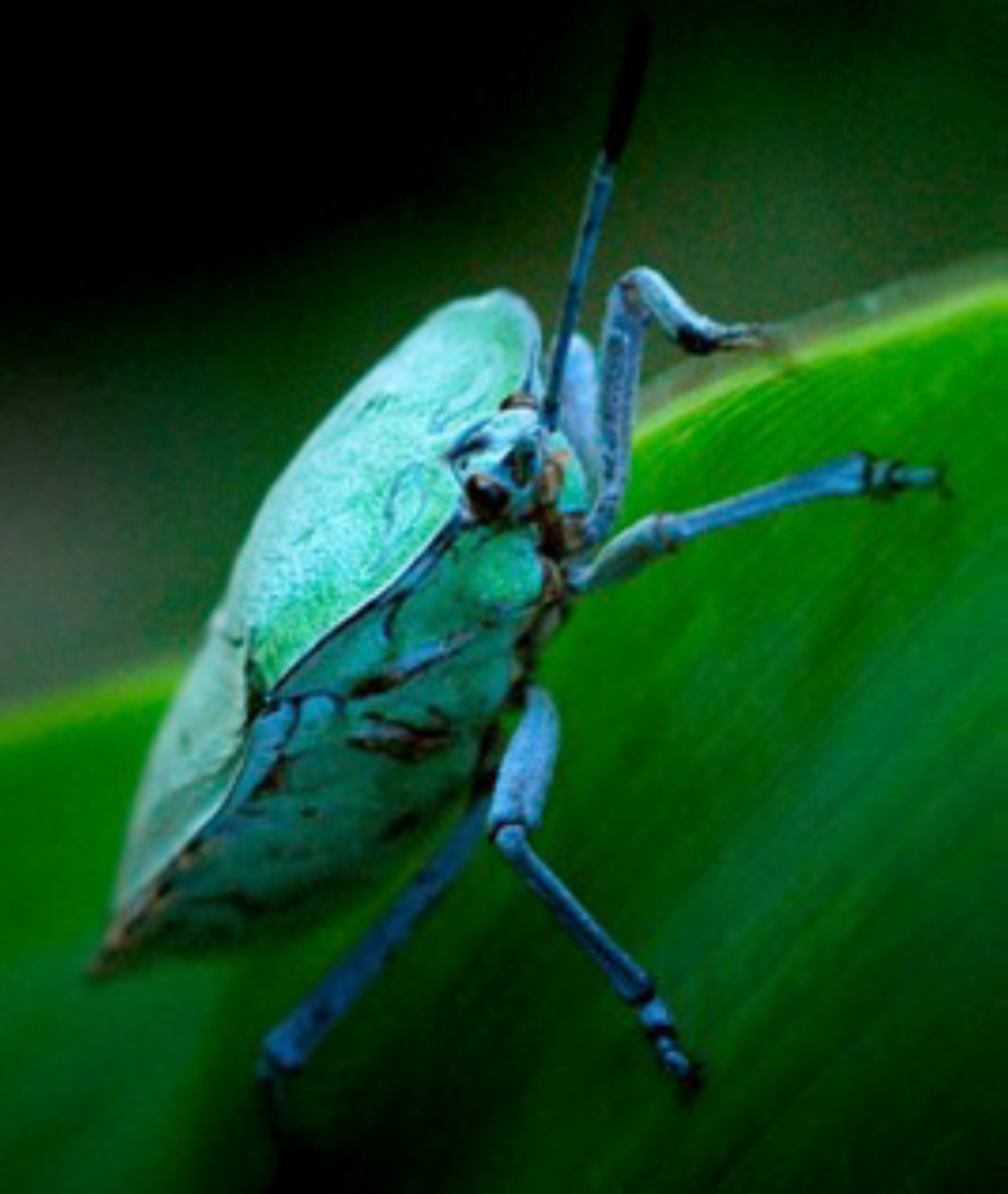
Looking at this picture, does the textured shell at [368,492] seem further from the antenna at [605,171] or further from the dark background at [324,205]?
the dark background at [324,205]

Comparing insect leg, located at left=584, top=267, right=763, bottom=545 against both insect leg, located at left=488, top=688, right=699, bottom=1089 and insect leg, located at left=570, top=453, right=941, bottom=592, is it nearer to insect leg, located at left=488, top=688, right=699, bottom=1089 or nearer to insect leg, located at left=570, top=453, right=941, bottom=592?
insect leg, located at left=570, top=453, right=941, bottom=592

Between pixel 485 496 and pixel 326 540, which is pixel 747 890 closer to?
pixel 485 496

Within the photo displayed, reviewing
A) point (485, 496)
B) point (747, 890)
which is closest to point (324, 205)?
point (485, 496)

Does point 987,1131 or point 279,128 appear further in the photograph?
point 279,128

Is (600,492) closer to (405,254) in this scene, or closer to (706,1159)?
(706,1159)

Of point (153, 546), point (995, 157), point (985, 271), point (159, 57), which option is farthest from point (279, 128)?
point (985, 271)

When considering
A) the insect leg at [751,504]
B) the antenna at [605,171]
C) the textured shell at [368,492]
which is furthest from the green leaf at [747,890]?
the textured shell at [368,492]

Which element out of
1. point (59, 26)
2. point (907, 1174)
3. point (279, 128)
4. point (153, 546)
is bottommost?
point (907, 1174)
